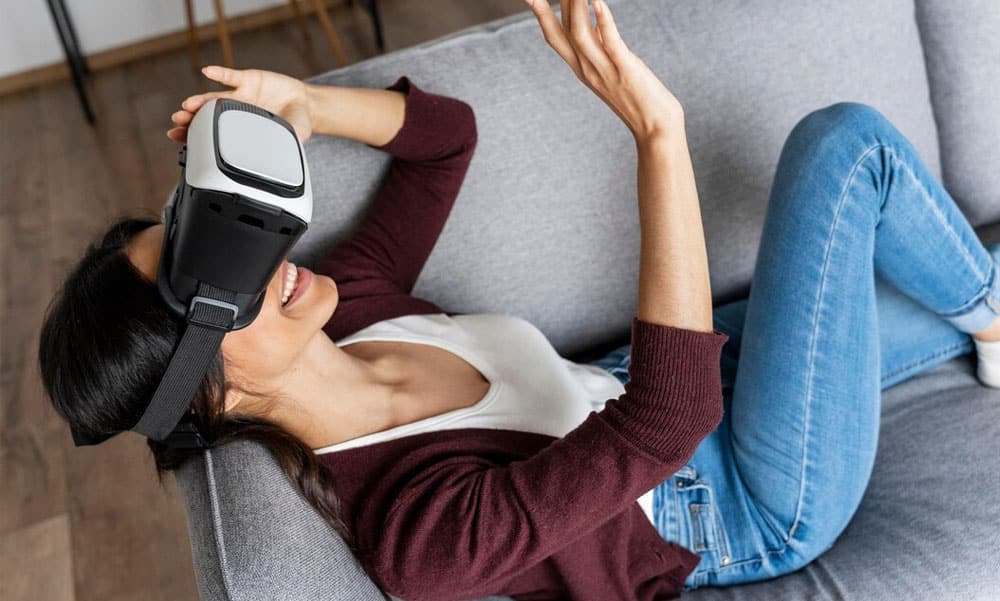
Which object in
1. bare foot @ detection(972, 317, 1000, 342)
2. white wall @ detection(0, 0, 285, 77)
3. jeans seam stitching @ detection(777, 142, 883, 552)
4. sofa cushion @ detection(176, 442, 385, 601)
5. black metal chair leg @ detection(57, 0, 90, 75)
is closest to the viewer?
sofa cushion @ detection(176, 442, 385, 601)

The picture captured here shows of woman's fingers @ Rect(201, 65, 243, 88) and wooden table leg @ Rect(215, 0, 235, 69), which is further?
wooden table leg @ Rect(215, 0, 235, 69)

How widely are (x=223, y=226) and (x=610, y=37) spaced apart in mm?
378

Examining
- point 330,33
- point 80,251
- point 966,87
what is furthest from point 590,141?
point 330,33

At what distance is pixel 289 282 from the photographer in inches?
38.4

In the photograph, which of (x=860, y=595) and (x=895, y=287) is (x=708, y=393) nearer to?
(x=860, y=595)

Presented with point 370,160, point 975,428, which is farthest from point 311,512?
→ point 975,428

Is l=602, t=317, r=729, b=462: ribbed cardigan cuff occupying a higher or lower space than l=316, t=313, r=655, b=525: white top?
higher

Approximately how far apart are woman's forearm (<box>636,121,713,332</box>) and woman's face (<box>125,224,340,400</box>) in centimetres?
34

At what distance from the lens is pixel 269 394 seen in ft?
3.20

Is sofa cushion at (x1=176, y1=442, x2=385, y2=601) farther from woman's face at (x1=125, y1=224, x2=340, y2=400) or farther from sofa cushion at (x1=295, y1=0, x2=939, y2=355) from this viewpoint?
sofa cushion at (x1=295, y1=0, x2=939, y2=355)

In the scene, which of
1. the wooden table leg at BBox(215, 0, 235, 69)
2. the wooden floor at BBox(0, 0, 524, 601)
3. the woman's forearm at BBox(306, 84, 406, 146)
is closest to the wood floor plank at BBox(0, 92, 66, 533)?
the wooden floor at BBox(0, 0, 524, 601)

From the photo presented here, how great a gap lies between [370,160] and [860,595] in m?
0.84

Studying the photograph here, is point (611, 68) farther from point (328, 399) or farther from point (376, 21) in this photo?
point (376, 21)

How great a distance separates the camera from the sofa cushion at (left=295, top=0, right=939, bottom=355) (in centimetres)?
130
